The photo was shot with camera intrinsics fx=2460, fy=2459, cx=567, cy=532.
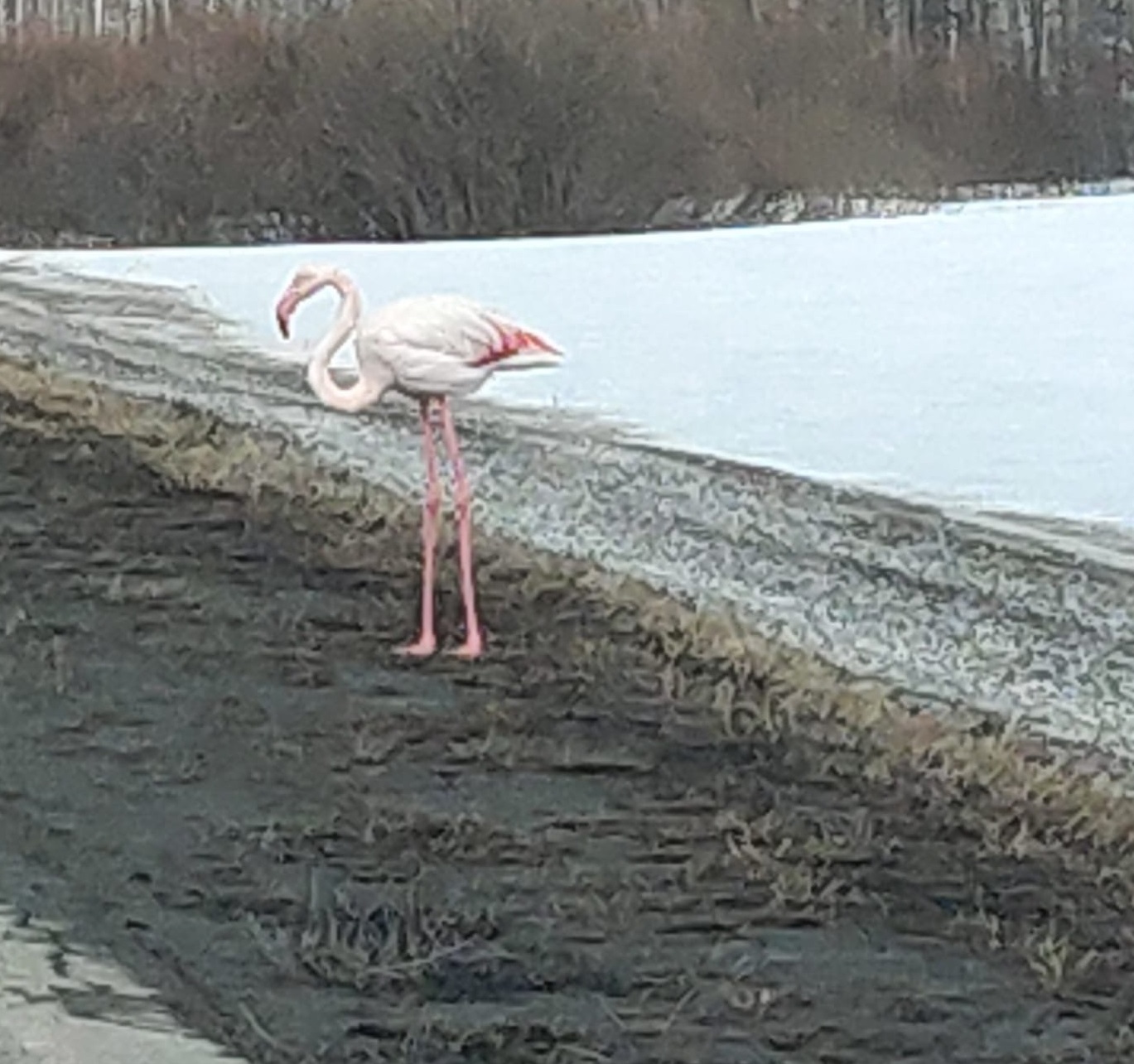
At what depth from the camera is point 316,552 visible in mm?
5281

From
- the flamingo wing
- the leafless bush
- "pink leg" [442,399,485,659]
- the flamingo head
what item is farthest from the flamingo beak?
the leafless bush

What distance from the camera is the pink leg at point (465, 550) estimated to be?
489 cm

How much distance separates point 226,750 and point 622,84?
1783mm

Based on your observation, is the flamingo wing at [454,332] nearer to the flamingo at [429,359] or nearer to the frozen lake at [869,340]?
the flamingo at [429,359]

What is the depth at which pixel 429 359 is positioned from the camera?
4688 millimetres

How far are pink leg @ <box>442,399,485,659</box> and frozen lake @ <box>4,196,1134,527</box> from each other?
0.17m

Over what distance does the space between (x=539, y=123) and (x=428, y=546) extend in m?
1.13

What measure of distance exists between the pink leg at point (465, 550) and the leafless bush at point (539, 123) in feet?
2.48

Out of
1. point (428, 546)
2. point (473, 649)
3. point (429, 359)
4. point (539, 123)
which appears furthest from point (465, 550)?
point (539, 123)

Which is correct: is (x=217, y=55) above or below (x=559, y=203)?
above

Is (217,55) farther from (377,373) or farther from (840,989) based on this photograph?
(840,989)

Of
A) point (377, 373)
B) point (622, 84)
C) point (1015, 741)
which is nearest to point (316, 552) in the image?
point (377, 373)

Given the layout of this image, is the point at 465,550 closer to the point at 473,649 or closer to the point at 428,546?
the point at 428,546

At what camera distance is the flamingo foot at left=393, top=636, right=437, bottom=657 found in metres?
4.93
